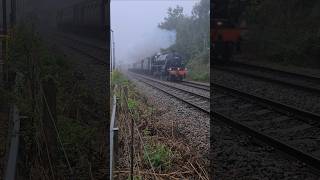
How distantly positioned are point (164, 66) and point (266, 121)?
105 cm

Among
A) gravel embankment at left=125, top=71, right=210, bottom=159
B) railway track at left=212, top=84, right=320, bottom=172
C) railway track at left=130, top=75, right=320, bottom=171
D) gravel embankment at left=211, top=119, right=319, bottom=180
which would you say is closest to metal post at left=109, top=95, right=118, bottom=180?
gravel embankment at left=125, top=71, right=210, bottom=159

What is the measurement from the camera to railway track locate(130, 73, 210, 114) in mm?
3205

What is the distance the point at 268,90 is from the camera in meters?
3.53

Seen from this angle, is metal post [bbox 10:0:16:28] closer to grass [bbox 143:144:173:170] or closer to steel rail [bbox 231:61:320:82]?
grass [bbox 143:144:173:170]

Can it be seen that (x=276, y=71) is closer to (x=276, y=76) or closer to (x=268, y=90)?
(x=276, y=76)

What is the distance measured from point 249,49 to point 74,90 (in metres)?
1.39

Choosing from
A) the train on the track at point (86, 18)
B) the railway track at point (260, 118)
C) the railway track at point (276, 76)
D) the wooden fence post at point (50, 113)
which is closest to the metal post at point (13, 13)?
the train on the track at point (86, 18)

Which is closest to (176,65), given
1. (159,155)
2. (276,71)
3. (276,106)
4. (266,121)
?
(159,155)

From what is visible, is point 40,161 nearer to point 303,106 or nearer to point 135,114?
point 135,114

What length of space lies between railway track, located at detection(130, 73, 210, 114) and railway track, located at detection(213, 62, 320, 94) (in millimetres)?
318

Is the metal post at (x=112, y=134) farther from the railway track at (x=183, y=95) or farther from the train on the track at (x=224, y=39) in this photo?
the train on the track at (x=224, y=39)

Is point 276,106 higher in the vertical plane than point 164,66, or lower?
lower

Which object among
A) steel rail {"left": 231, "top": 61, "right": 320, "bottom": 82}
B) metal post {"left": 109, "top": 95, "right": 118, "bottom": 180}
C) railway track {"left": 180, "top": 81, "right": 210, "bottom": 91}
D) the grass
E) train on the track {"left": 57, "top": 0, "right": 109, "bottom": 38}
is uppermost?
train on the track {"left": 57, "top": 0, "right": 109, "bottom": 38}

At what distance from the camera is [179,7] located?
2.73 meters
